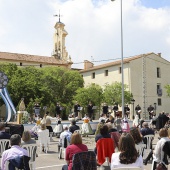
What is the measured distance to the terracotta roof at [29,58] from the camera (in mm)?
64144

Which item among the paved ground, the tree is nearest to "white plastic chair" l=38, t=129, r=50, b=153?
the paved ground

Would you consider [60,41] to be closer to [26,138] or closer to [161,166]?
[26,138]

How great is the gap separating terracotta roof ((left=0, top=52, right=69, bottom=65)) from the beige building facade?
14.7m

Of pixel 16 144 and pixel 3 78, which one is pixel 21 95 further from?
pixel 16 144

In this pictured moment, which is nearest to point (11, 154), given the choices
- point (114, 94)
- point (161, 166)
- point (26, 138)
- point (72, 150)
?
point (72, 150)

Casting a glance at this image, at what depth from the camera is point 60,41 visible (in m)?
77.4

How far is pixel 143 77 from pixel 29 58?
26.4m

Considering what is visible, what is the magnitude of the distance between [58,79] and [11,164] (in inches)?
1913

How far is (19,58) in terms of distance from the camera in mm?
65750

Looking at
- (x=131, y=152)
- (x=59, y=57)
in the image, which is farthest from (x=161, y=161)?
(x=59, y=57)

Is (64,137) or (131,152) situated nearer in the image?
(131,152)

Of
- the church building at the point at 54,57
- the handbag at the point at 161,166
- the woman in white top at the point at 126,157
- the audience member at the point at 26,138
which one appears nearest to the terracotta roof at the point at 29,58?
the church building at the point at 54,57

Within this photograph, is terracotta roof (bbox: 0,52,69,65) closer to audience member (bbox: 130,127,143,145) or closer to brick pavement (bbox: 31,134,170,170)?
brick pavement (bbox: 31,134,170,170)

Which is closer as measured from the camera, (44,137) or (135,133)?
(135,133)
